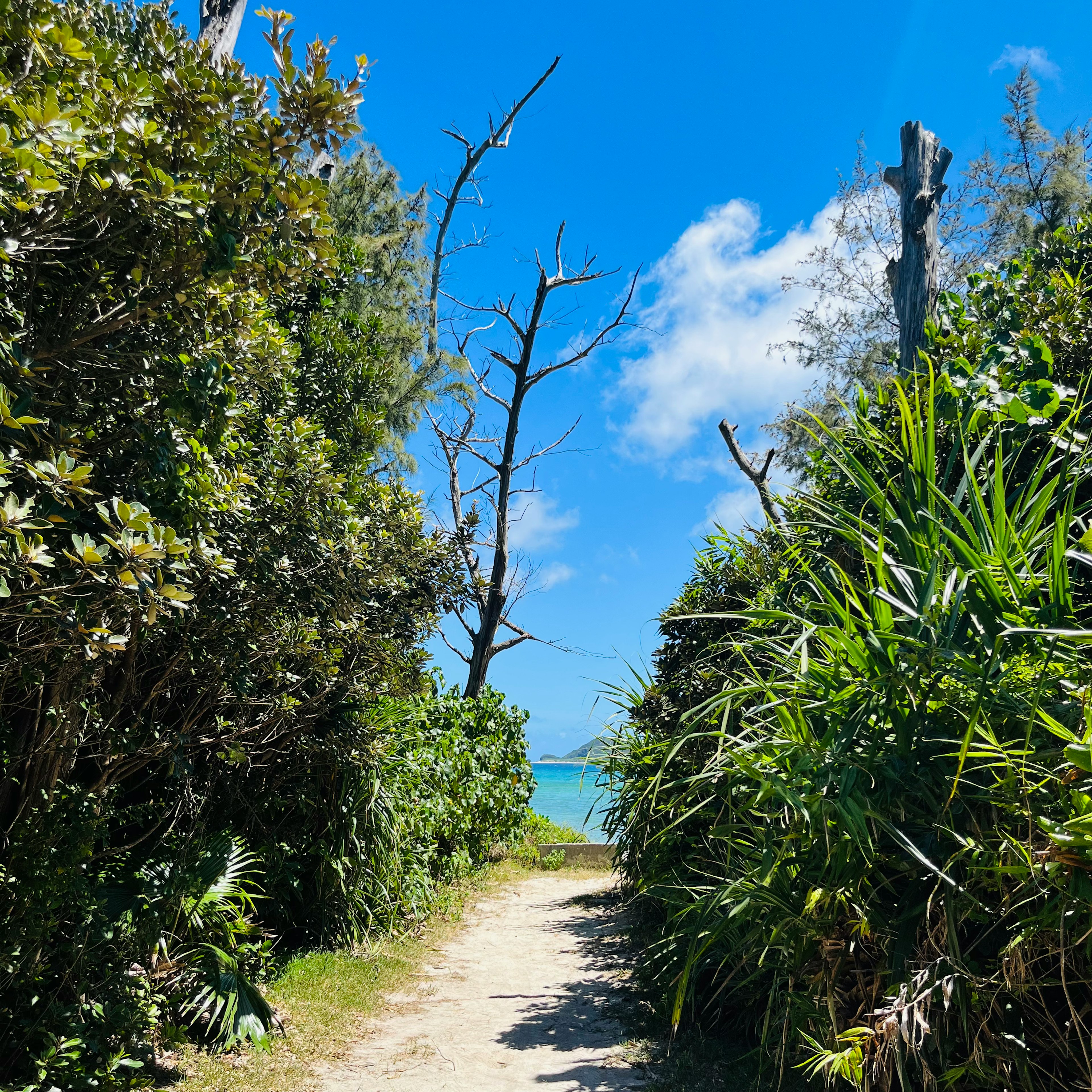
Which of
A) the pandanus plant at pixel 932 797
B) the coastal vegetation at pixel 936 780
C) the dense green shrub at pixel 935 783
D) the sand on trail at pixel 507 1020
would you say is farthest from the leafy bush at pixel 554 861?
the pandanus plant at pixel 932 797

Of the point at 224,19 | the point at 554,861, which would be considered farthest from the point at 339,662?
the point at 554,861

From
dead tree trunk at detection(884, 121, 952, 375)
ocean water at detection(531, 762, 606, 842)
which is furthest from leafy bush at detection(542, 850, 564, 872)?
dead tree trunk at detection(884, 121, 952, 375)

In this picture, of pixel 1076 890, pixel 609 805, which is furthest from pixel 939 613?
pixel 609 805

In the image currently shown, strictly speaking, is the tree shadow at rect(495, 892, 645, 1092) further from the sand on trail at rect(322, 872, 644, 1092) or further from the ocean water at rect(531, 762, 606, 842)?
the ocean water at rect(531, 762, 606, 842)

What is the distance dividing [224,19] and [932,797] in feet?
26.2

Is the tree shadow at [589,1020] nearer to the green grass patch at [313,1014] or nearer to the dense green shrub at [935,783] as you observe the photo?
the green grass patch at [313,1014]

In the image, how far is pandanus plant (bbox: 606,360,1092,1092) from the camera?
6.41ft

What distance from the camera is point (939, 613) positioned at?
225 centimetres

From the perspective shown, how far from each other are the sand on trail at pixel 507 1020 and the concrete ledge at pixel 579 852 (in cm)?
390

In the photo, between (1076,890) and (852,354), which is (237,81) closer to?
(1076,890)

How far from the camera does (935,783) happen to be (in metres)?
2.27

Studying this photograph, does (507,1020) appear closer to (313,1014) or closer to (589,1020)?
(589,1020)

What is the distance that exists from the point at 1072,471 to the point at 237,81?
325 cm

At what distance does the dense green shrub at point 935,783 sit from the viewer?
6.43 feet
